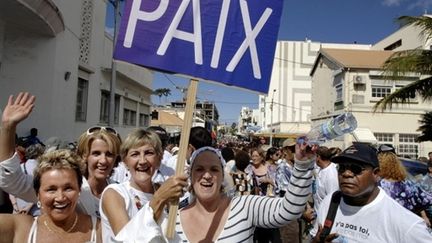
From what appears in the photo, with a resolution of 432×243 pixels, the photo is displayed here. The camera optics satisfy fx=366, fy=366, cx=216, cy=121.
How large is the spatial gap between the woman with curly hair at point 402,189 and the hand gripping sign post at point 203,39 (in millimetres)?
2277

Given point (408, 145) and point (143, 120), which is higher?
point (143, 120)

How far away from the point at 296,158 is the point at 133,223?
991 millimetres

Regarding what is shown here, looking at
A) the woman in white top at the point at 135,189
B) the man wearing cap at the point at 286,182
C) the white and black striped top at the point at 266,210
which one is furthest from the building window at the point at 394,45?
the woman in white top at the point at 135,189

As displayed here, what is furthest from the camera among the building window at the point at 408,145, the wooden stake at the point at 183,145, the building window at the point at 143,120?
the building window at the point at 143,120

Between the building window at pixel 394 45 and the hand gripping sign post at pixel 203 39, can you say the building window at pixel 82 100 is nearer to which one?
the hand gripping sign post at pixel 203 39

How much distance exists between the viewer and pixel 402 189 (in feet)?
12.7

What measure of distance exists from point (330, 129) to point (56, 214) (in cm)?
198

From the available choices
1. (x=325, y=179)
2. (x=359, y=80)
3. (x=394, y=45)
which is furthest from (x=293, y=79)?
(x=325, y=179)

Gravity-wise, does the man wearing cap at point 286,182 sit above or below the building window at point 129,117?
below

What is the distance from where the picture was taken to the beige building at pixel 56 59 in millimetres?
9156

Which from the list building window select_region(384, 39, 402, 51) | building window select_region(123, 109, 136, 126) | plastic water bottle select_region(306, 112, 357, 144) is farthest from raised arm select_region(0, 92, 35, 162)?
building window select_region(384, 39, 402, 51)

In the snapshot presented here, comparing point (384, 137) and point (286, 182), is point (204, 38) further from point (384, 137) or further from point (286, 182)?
point (384, 137)

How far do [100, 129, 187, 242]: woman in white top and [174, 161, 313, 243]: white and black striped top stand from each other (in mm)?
311

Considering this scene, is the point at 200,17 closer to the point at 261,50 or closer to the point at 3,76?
the point at 261,50
